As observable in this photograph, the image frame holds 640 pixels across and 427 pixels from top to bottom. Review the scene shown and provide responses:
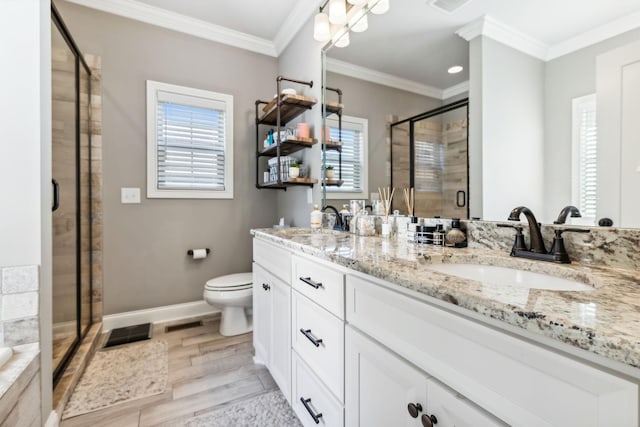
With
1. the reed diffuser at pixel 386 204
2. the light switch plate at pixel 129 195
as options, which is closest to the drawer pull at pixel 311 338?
the reed diffuser at pixel 386 204

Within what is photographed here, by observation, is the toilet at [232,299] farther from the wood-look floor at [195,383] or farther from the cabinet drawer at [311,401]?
the cabinet drawer at [311,401]

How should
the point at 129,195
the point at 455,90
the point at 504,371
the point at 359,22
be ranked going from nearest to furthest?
the point at 504,371 < the point at 455,90 < the point at 359,22 < the point at 129,195

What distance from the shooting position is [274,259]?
1572 millimetres

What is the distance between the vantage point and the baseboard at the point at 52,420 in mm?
1274

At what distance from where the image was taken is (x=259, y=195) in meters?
→ 2.86

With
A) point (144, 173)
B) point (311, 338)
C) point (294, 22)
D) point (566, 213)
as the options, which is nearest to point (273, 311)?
point (311, 338)

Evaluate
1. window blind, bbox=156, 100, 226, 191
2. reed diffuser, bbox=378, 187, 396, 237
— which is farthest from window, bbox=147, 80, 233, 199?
reed diffuser, bbox=378, 187, 396, 237

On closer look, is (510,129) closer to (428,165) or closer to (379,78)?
(428,165)

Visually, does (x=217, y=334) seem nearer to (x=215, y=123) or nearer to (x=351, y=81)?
(x=215, y=123)

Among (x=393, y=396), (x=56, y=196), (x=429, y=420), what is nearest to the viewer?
(x=429, y=420)

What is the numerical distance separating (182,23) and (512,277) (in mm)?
2997

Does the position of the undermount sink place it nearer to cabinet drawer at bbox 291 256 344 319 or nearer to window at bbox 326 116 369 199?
cabinet drawer at bbox 291 256 344 319

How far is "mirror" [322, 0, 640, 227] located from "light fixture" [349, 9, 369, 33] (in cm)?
3

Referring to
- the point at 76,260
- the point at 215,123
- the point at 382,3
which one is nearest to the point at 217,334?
the point at 76,260
